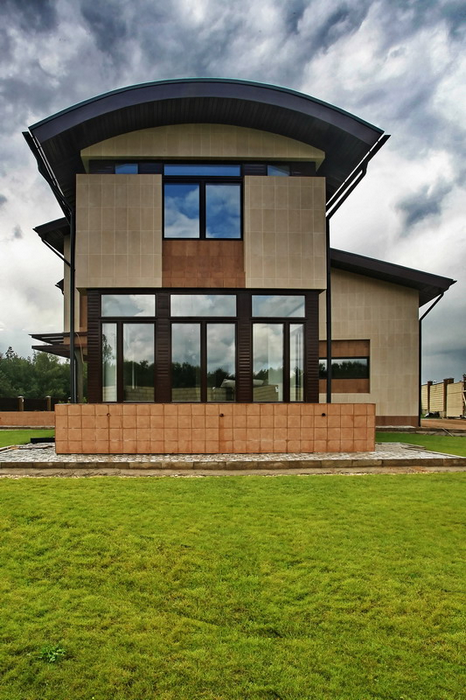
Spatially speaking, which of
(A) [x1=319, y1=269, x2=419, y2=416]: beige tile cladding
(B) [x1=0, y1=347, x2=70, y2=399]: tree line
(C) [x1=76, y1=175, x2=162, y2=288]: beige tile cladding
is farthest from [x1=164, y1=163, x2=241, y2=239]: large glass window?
(B) [x1=0, y1=347, x2=70, y2=399]: tree line

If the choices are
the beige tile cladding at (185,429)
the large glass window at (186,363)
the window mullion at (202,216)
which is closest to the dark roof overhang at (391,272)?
the window mullion at (202,216)

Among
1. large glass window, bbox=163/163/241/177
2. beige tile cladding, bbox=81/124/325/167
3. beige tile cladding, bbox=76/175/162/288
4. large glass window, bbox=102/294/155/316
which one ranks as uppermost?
beige tile cladding, bbox=81/124/325/167

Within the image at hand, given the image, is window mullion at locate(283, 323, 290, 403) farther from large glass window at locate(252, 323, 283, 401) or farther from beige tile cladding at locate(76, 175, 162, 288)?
beige tile cladding at locate(76, 175, 162, 288)

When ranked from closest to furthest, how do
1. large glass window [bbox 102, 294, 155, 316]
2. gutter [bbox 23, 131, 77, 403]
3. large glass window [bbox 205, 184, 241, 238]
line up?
gutter [bbox 23, 131, 77, 403]
large glass window [bbox 102, 294, 155, 316]
large glass window [bbox 205, 184, 241, 238]

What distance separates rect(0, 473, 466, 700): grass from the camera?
113 inches

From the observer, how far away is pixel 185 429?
33.6 ft

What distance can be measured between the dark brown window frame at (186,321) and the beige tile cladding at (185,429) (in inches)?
53.4

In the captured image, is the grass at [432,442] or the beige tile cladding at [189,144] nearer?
the grass at [432,442]

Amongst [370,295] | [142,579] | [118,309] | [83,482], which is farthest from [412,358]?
[142,579]

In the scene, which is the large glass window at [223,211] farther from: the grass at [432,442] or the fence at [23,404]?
the fence at [23,404]

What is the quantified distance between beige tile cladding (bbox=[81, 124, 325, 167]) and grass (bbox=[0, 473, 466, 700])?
31.4 feet

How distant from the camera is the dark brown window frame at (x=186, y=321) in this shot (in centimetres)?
1164

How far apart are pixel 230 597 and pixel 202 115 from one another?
39.0 ft

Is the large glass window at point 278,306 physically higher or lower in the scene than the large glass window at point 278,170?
lower
